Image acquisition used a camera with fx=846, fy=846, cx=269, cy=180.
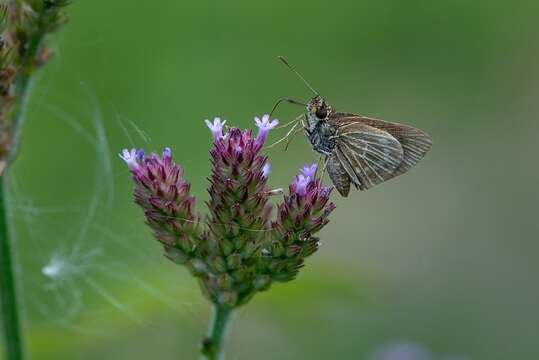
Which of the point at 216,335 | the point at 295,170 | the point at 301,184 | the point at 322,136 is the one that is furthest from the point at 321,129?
the point at 295,170

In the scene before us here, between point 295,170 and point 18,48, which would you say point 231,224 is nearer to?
point 18,48

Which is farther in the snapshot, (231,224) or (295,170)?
(295,170)

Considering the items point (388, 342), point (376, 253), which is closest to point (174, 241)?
point (388, 342)

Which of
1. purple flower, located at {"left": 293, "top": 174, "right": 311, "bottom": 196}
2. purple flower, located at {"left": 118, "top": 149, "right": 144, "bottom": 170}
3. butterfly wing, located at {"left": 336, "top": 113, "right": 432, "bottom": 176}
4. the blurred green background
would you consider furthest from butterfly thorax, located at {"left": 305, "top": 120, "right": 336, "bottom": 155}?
purple flower, located at {"left": 118, "top": 149, "right": 144, "bottom": 170}

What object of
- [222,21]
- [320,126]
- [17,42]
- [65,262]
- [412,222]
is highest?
[222,21]

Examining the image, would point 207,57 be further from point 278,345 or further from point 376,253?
point 278,345

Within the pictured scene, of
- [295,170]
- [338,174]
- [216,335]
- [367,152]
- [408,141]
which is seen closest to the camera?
[216,335]
